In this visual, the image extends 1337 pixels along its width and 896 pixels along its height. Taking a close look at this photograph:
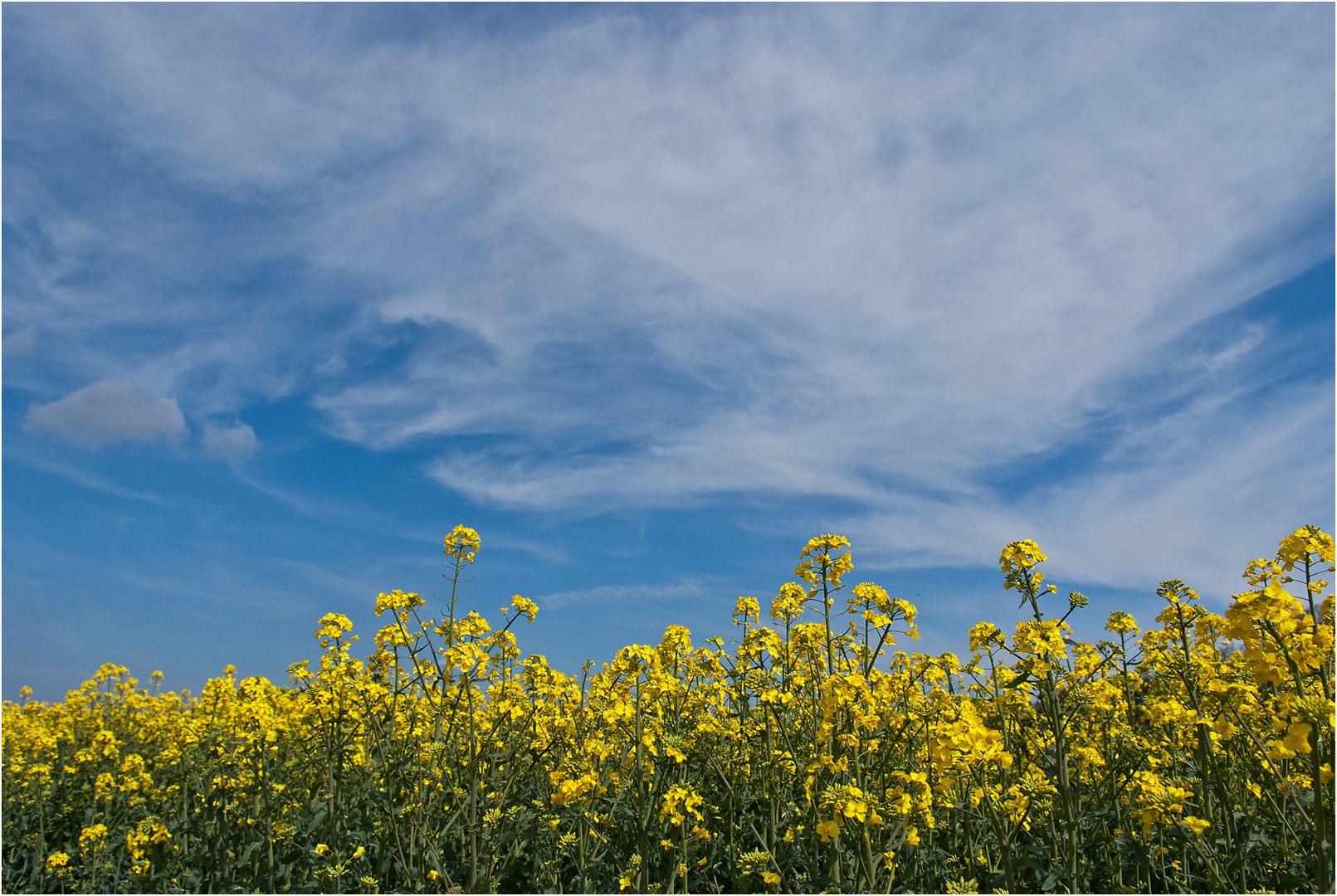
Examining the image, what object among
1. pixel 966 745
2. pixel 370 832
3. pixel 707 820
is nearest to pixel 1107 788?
pixel 966 745

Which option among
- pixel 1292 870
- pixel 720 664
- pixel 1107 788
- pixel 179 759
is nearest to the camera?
pixel 1292 870

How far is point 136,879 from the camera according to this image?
7316 millimetres

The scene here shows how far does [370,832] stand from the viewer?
6.29 meters

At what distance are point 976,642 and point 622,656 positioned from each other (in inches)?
110

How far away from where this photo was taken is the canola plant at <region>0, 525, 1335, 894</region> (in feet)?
13.2

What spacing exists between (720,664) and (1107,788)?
9.45 ft

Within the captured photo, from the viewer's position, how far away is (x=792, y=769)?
5469 millimetres

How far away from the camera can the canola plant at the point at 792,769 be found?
13.2ft

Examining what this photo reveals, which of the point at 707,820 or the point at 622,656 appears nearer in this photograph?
the point at 622,656

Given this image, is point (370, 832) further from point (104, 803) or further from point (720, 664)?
point (104, 803)

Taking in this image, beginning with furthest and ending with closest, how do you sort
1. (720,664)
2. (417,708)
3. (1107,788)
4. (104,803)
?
1. (104,803)
2. (417,708)
3. (720,664)
4. (1107,788)

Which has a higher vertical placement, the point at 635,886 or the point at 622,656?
the point at 622,656

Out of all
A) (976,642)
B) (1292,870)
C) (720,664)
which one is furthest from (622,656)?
(1292,870)

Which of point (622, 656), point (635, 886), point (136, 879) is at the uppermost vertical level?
point (622, 656)
